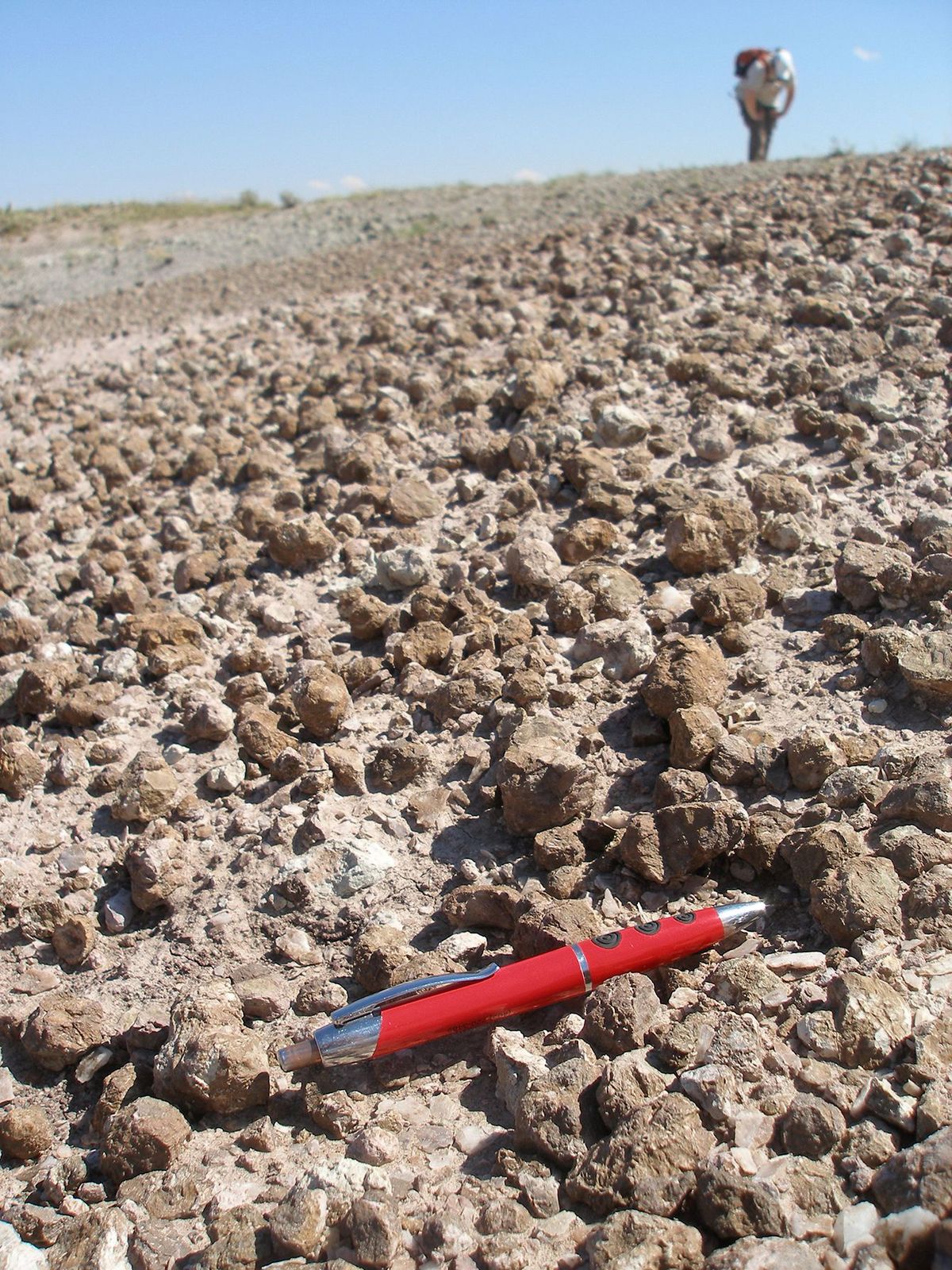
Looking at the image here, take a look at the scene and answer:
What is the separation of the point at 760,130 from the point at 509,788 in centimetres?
1322

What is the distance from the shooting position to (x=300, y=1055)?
1.82 m

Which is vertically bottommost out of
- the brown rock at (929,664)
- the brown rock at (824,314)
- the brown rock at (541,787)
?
the brown rock at (541,787)

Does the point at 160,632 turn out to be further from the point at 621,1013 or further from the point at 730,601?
the point at 621,1013

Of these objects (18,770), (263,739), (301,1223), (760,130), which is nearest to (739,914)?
(301,1223)

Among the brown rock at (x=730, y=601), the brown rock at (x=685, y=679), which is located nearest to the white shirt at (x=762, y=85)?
the brown rock at (x=730, y=601)

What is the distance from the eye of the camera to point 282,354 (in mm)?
6176

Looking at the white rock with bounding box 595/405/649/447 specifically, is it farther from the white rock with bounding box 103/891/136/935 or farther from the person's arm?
the person's arm

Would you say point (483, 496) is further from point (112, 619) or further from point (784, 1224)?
point (784, 1224)

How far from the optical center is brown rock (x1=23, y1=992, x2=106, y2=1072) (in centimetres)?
198

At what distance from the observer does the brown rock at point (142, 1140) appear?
5.67 feet

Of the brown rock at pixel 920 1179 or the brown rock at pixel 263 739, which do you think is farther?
the brown rock at pixel 263 739

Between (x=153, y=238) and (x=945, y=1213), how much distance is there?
14.4 meters

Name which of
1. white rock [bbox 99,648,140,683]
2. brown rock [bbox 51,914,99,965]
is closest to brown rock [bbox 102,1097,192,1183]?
brown rock [bbox 51,914,99,965]

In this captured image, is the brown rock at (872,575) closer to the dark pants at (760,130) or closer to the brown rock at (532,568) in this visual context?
the brown rock at (532,568)
